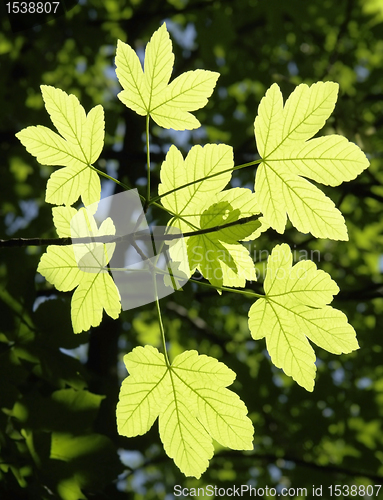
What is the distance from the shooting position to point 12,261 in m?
2.28

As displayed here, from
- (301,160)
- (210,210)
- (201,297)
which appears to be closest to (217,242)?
(210,210)

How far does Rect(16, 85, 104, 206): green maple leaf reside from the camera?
0.93 m

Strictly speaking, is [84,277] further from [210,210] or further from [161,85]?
[161,85]

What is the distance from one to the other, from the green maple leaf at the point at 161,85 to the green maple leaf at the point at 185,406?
0.54 meters

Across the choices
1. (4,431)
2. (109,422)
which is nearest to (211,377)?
(4,431)

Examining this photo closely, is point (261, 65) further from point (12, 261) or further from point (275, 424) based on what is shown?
point (275, 424)

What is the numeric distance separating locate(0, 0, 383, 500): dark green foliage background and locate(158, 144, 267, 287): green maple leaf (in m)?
0.68

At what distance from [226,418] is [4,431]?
2.86 ft

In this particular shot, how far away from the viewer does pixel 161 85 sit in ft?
3.05

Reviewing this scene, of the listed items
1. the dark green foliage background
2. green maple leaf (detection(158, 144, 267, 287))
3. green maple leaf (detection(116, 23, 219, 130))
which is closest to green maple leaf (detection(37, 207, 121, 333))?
green maple leaf (detection(158, 144, 267, 287))

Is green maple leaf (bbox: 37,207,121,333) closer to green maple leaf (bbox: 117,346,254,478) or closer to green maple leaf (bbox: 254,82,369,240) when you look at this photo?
green maple leaf (bbox: 117,346,254,478)

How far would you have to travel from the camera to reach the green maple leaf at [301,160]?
2.88 feet

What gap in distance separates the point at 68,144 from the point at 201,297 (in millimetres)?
2019

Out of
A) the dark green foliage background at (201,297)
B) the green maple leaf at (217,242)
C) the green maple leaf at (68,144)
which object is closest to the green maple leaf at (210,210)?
the green maple leaf at (217,242)
